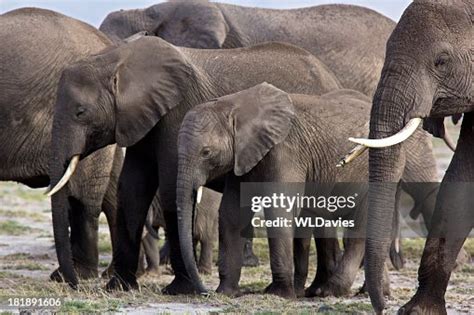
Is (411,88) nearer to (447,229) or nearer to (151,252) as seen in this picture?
(447,229)

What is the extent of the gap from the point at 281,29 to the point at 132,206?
17.0 ft

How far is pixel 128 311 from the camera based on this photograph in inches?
311

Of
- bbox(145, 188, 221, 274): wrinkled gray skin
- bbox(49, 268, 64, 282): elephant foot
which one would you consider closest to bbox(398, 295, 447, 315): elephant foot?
bbox(49, 268, 64, 282): elephant foot

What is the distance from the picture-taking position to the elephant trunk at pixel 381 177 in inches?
260

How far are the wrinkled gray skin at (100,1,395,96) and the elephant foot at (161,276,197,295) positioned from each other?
187 inches

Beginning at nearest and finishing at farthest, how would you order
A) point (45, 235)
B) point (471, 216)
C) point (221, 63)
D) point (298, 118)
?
point (471, 216) → point (298, 118) → point (221, 63) → point (45, 235)

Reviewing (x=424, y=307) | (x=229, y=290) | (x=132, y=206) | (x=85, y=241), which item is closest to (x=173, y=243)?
(x=132, y=206)

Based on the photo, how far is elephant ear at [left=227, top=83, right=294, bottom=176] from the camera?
28.3 ft

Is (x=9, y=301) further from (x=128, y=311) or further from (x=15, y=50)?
(x=15, y=50)

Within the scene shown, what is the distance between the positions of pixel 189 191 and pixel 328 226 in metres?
1.25

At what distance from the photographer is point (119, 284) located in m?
9.13

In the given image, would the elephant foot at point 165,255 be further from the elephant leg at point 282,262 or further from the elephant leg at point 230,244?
the elephant leg at point 282,262

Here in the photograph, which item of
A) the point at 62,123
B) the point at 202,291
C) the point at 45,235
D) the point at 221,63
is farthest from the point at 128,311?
the point at 45,235

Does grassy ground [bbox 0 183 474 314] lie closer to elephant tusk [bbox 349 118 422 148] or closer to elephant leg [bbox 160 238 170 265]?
elephant leg [bbox 160 238 170 265]
